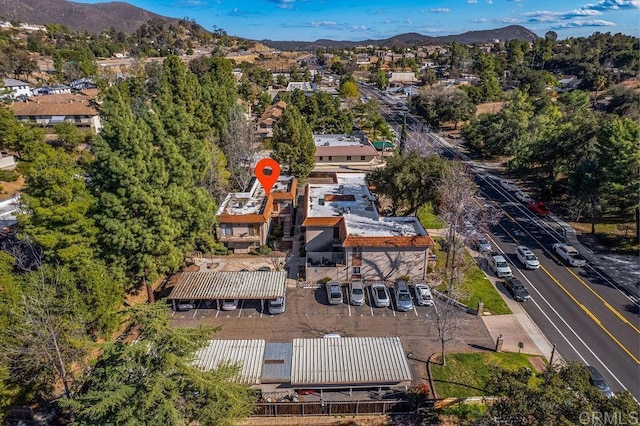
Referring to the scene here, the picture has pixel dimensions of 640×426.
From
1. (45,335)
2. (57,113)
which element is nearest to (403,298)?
(45,335)

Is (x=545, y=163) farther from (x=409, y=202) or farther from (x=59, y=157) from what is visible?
(x=59, y=157)

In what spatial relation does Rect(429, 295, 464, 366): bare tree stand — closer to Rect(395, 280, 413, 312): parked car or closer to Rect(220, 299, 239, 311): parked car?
Rect(395, 280, 413, 312): parked car

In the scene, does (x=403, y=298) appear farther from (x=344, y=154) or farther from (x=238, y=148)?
(x=344, y=154)

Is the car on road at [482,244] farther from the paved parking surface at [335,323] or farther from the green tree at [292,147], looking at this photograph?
the green tree at [292,147]

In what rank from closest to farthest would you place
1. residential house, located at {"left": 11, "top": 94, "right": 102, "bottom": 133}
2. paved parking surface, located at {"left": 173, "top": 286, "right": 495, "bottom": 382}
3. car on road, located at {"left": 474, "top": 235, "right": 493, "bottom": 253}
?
1. paved parking surface, located at {"left": 173, "top": 286, "right": 495, "bottom": 382}
2. car on road, located at {"left": 474, "top": 235, "right": 493, "bottom": 253}
3. residential house, located at {"left": 11, "top": 94, "right": 102, "bottom": 133}

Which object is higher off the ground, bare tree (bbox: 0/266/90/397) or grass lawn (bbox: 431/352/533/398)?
bare tree (bbox: 0/266/90/397)

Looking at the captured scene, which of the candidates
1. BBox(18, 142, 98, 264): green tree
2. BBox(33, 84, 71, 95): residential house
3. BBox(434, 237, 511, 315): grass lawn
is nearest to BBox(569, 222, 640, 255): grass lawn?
BBox(434, 237, 511, 315): grass lawn
